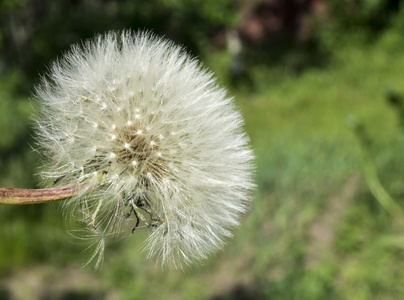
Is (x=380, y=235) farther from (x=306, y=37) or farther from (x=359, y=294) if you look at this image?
(x=306, y=37)

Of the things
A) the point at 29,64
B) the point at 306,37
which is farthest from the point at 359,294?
the point at 306,37

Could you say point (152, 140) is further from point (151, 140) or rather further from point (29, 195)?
point (29, 195)

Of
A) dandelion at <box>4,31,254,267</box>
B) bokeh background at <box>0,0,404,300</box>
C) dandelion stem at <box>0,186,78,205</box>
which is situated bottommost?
dandelion stem at <box>0,186,78,205</box>

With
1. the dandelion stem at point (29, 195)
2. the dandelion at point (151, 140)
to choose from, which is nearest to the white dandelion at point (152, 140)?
the dandelion at point (151, 140)

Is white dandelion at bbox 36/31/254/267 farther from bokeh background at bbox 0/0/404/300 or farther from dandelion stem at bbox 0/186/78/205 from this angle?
bokeh background at bbox 0/0/404/300

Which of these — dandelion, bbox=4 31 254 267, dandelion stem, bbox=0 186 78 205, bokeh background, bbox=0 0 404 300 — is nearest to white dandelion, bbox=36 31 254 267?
dandelion, bbox=4 31 254 267

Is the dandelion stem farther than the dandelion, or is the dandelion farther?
the dandelion
